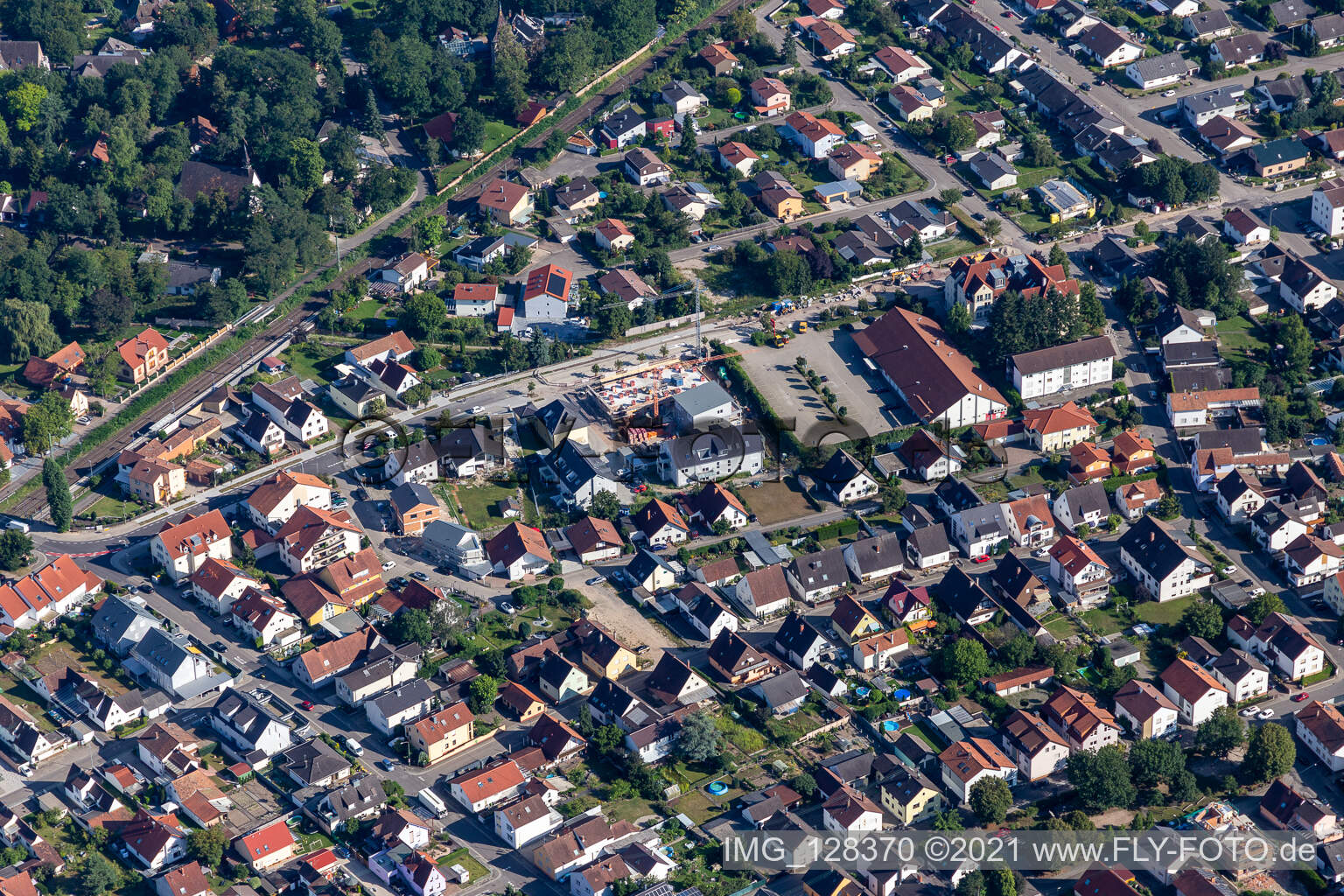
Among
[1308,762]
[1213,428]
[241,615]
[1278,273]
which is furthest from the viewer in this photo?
[1278,273]

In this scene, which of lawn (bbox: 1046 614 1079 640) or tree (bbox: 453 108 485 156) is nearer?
lawn (bbox: 1046 614 1079 640)

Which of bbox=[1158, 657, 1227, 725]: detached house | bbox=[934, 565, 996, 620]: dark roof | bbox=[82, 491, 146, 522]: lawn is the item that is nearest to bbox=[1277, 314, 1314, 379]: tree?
bbox=[934, 565, 996, 620]: dark roof

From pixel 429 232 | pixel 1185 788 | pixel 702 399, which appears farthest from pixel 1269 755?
pixel 429 232

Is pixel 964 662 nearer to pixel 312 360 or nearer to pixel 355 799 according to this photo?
pixel 355 799

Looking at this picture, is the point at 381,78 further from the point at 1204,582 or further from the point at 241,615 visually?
the point at 1204,582

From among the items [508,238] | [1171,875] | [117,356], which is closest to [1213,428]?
[1171,875]

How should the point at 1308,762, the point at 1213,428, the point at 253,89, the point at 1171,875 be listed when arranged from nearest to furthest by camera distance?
the point at 1171,875, the point at 1308,762, the point at 1213,428, the point at 253,89

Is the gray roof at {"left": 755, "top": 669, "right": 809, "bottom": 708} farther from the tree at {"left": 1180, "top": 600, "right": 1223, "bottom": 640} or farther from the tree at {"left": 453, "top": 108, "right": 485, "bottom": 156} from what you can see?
the tree at {"left": 453, "top": 108, "right": 485, "bottom": 156}
